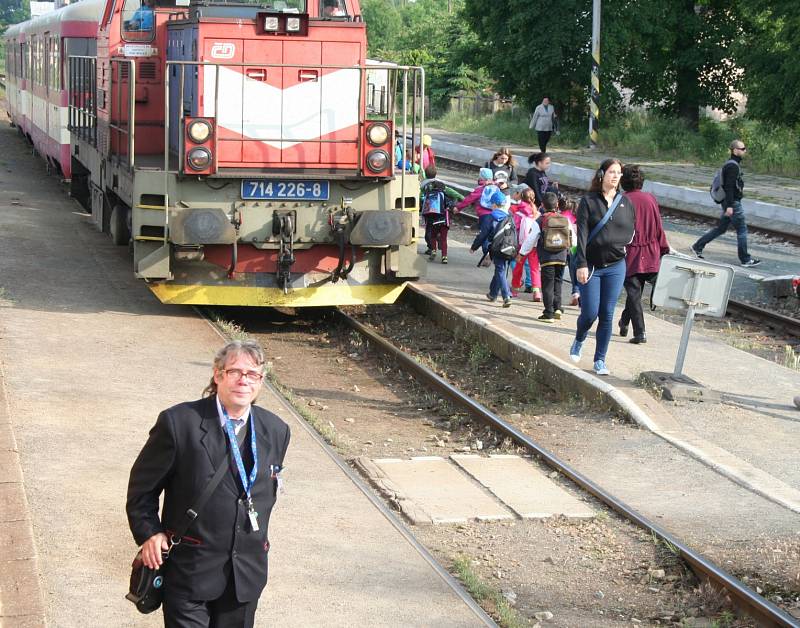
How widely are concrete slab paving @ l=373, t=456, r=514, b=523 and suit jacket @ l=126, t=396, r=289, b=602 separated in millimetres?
3188

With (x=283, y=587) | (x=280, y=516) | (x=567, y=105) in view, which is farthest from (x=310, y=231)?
(x=567, y=105)

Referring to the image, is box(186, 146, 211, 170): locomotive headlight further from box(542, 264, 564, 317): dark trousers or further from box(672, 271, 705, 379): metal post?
box(672, 271, 705, 379): metal post

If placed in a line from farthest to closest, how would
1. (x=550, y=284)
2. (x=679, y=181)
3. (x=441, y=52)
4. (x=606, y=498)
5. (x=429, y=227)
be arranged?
(x=441, y=52) < (x=679, y=181) < (x=429, y=227) < (x=550, y=284) < (x=606, y=498)

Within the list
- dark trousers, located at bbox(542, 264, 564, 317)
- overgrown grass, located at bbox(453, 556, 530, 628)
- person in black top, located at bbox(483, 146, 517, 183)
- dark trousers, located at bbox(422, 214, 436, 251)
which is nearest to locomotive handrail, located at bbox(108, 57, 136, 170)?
dark trousers, located at bbox(422, 214, 436, 251)

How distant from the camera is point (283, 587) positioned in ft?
19.1

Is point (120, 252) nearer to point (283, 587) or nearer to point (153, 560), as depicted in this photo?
point (283, 587)

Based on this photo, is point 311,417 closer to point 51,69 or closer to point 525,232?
point 525,232

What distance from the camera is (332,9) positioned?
1312 centimetres

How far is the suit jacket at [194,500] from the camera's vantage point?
13.4ft

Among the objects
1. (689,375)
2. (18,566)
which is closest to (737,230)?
(689,375)

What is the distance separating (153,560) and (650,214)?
7.90m

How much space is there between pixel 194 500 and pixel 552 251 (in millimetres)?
8543

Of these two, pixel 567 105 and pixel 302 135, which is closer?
pixel 302 135

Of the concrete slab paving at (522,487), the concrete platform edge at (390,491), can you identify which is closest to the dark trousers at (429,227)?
the concrete slab paving at (522,487)
